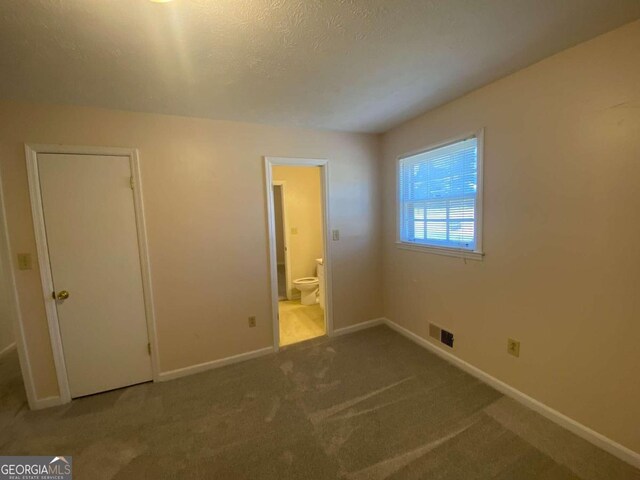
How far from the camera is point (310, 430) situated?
177cm

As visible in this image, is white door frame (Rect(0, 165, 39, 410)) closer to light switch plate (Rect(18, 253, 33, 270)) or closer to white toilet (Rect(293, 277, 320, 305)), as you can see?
light switch plate (Rect(18, 253, 33, 270))

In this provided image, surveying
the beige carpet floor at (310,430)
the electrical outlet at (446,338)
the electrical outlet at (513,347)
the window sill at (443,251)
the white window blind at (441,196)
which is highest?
the white window blind at (441,196)

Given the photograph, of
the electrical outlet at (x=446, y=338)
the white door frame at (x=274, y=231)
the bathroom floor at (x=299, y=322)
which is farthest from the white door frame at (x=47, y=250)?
the electrical outlet at (x=446, y=338)

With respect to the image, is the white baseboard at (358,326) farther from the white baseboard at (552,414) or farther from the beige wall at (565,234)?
the beige wall at (565,234)

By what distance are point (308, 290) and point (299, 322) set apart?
2.44 feet

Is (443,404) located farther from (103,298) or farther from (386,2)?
(103,298)

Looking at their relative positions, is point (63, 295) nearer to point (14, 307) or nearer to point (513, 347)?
point (14, 307)

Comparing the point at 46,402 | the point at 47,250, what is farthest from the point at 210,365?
the point at 47,250

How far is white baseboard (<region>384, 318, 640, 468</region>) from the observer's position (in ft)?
4.88

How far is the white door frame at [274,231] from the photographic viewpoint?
8.79 feet

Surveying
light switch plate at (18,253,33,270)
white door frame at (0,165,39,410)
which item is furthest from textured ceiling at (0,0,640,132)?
light switch plate at (18,253,33,270)

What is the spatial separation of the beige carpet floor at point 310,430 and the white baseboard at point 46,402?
58mm

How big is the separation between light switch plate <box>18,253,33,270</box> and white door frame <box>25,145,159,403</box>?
0.06m

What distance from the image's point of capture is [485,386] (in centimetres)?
213
